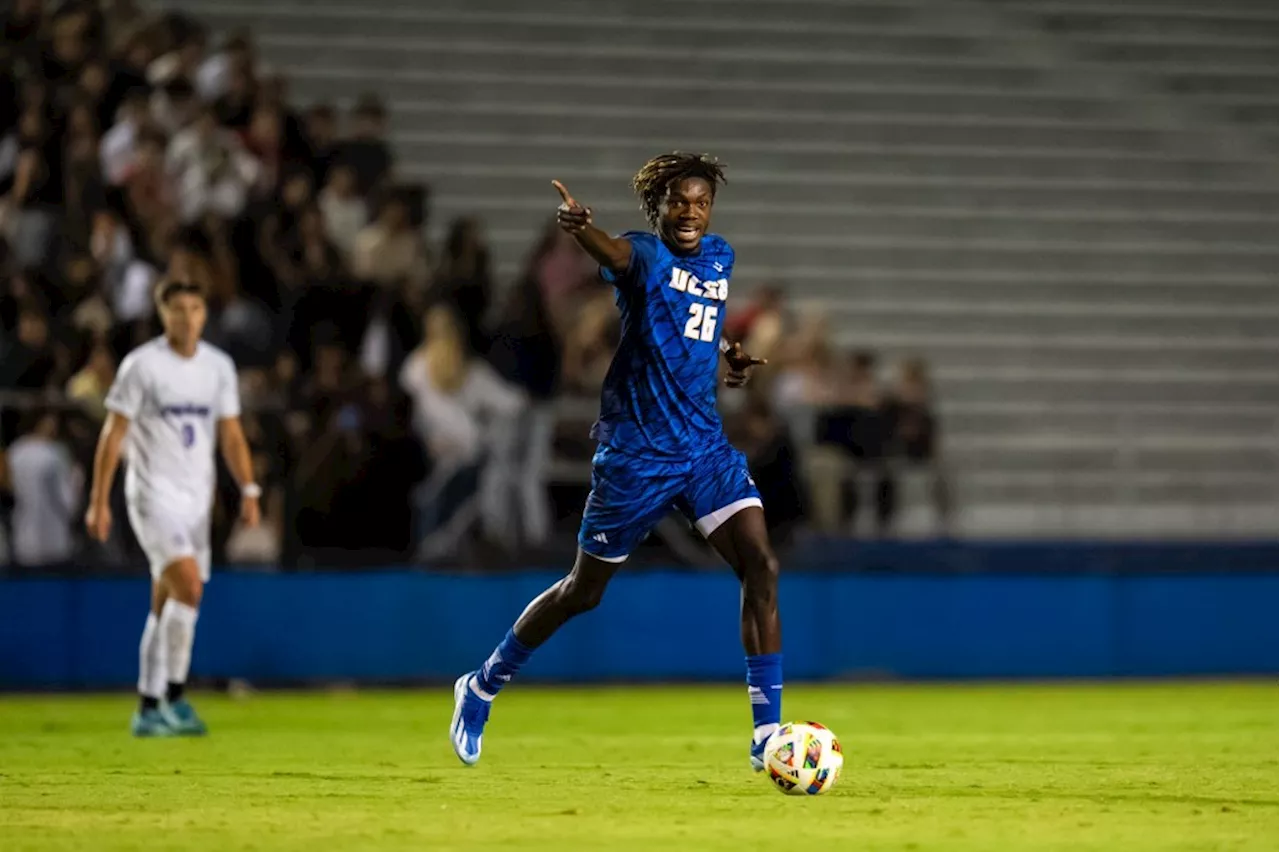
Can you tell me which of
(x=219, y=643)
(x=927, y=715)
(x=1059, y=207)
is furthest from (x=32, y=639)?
(x=1059, y=207)

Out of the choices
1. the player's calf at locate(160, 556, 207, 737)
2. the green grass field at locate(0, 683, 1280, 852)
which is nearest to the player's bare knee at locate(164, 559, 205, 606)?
the player's calf at locate(160, 556, 207, 737)

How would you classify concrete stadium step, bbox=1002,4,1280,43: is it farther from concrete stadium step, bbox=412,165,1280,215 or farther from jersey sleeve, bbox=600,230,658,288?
jersey sleeve, bbox=600,230,658,288

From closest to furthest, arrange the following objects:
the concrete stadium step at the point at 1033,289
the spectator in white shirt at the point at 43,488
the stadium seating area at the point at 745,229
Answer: the spectator in white shirt at the point at 43,488 < the stadium seating area at the point at 745,229 < the concrete stadium step at the point at 1033,289

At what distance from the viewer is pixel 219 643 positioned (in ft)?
54.9

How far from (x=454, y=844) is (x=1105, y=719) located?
715 centimetres

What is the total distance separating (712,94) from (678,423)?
15155 mm

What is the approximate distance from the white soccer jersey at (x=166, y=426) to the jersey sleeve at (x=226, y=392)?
8 cm

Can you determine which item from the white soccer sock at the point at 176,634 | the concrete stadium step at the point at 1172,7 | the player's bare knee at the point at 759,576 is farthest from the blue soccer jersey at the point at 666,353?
the concrete stadium step at the point at 1172,7

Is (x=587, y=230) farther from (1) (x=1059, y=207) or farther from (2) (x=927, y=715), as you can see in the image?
(1) (x=1059, y=207)

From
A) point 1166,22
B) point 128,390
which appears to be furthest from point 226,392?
point 1166,22

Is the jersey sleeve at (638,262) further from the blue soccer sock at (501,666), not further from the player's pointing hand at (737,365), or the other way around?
the blue soccer sock at (501,666)

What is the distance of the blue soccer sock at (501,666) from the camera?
998cm

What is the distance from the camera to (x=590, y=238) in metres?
8.82

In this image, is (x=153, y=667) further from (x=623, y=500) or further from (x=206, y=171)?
(x=206, y=171)
